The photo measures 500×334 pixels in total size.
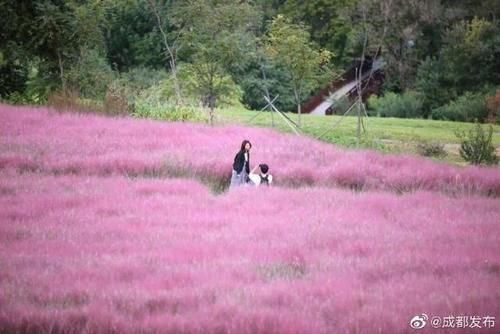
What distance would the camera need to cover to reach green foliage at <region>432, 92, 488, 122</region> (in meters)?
29.3

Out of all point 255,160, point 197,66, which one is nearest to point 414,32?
point 197,66

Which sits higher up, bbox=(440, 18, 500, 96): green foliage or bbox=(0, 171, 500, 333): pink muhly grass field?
bbox=(440, 18, 500, 96): green foliage

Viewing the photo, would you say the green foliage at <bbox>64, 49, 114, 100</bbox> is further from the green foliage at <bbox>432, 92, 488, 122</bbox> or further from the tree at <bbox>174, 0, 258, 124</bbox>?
the green foliage at <bbox>432, 92, 488, 122</bbox>

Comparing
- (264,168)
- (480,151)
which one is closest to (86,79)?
(264,168)

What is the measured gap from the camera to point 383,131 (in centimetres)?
2244

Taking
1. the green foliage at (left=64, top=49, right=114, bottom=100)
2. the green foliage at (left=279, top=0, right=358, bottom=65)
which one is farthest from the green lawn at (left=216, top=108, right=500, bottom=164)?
the green foliage at (left=279, top=0, right=358, bottom=65)

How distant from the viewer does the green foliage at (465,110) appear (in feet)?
96.1

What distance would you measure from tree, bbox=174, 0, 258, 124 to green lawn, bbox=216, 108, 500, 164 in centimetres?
193

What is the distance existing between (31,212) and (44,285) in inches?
116

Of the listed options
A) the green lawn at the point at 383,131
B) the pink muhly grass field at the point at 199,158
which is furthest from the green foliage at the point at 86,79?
the pink muhly grass field at the point at 199,158

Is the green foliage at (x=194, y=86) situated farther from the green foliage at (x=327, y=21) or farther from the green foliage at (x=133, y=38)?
the green foliage at (x=327, y=21)

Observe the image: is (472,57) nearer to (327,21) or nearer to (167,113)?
(327,21)

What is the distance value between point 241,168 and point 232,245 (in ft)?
15.3

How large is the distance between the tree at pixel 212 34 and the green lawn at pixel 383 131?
6.35 feet
